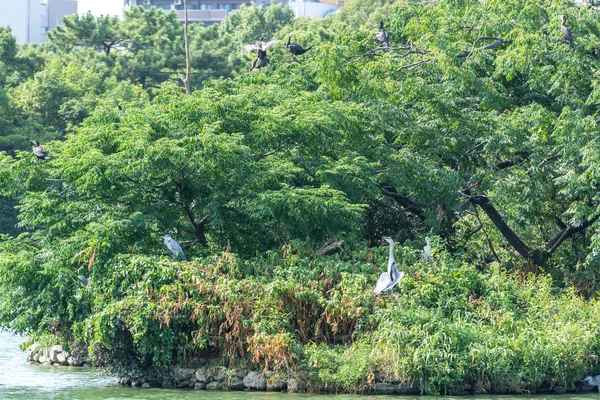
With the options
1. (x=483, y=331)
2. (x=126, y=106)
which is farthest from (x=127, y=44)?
(x=483, y=331)

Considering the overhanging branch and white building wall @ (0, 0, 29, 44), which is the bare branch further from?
white building wall @ (0, 0, 29, 44)

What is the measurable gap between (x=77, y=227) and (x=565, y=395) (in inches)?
298

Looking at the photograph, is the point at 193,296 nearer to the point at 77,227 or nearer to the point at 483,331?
the point at 77,227

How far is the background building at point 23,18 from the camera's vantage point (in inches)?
3098

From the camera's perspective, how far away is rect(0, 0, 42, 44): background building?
78.7m

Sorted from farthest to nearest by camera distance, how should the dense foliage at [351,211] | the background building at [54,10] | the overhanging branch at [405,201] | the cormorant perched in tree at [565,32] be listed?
the background building at [54,10]
the overhanging branch at [405,201]
the cormorant perched in tree at [565,32]
the dense foliage at [351,211]

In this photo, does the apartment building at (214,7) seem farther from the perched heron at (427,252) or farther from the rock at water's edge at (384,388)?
the rock at water's edge at (384,388)

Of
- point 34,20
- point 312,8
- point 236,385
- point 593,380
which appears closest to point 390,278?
point 236,385

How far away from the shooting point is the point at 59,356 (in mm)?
17125

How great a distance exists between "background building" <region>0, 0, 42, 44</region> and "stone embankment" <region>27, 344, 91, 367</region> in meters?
63.1

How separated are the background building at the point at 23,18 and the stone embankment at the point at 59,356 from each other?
6311cm

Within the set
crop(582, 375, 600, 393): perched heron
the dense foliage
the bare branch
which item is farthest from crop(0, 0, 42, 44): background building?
crop(582, 375, 600, 393): perched heron

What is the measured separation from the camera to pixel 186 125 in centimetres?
1669

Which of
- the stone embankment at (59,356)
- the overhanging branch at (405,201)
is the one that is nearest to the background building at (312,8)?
the overhanging branch at (405,201)
